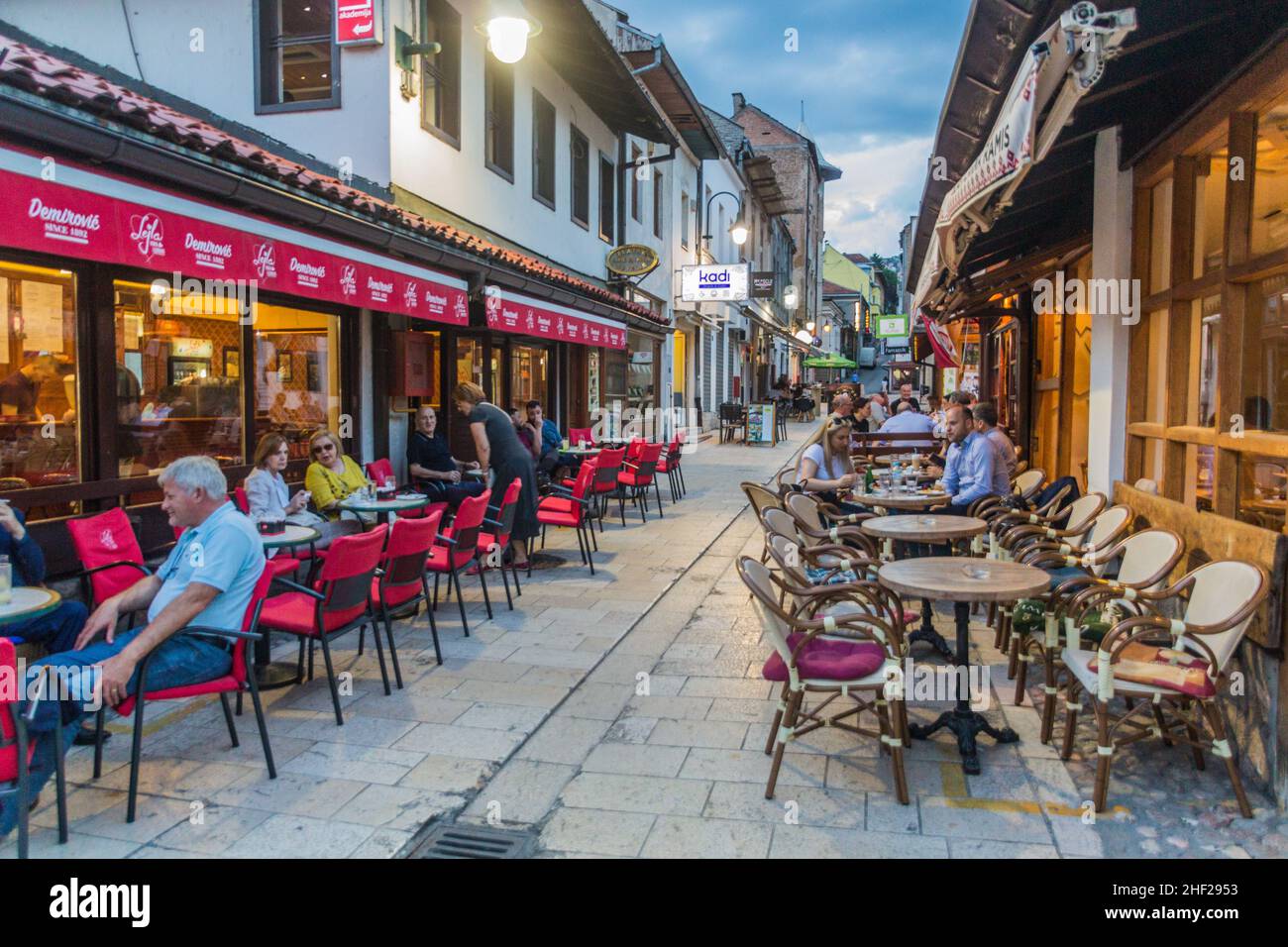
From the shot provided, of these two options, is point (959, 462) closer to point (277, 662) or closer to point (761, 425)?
point (277, 662)

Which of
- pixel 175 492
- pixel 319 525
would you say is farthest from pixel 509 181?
pixel 175 492

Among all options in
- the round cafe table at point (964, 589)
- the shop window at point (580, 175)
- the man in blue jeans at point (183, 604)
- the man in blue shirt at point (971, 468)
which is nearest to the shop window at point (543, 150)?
the shop window at point (580, 175)

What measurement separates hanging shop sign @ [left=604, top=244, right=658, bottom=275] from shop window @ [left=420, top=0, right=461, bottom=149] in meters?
6.02

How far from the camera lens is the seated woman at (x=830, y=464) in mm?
7273

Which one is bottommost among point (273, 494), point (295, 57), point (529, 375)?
point (273, 494)

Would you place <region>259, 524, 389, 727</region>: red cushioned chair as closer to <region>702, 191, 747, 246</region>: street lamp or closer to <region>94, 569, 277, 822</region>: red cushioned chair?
<region>94, 569, 277, 822</region>: red cushioned chair

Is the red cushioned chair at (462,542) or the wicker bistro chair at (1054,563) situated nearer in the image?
the wicker bistro chair at (1054,563)

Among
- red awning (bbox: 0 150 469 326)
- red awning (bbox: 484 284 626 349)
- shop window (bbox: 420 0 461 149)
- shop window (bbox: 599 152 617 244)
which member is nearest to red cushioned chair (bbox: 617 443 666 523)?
red awning (bbox: 484 284 626 349)

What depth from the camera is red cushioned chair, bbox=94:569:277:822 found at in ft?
11.6

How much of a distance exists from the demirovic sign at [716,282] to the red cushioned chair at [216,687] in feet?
58.0

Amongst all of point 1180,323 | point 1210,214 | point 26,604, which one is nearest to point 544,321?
point 1180,323

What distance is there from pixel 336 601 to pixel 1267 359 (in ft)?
15.4

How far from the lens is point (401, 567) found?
16.8 ft

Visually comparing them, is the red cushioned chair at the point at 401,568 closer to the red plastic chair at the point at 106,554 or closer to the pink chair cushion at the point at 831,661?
the red plastic chair at the point at 106,554
